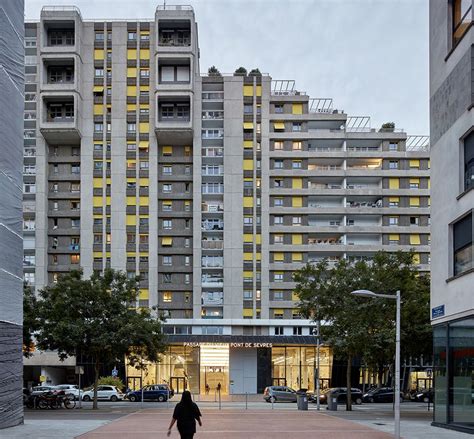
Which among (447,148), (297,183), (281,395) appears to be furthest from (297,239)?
(447,148)

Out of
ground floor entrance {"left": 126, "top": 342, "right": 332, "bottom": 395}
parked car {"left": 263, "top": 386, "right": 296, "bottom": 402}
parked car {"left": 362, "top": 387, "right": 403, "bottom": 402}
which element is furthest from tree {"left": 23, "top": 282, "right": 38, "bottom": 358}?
ground floor entrance {"left": 126, "top": 342, "right": 332, "bottom": 395}

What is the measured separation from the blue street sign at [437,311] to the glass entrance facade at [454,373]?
17.4 inches

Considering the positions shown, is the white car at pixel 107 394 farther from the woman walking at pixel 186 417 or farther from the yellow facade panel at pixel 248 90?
the woman walking at pixel 186 417

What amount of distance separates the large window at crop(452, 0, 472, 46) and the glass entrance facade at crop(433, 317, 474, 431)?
10.6m

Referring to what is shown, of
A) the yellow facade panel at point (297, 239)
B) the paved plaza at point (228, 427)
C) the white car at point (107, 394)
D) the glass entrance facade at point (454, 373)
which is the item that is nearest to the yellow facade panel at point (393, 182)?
the yellow facade panel at point (297, 239)

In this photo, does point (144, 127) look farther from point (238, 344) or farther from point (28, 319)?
point (28, 319)

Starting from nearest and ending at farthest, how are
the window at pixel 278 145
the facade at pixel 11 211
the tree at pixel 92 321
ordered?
1. the facade at pixel 11 211
2. the tree at pixel 92 321
3. the window at pixel 278 145

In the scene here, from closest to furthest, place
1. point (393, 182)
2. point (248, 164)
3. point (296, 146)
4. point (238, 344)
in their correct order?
point (238, 344)
point (248, 164)
point (296, 146)
point (393, 182)

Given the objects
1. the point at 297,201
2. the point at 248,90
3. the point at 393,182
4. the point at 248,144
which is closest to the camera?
the point at 248,144

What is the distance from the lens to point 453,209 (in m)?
27.0

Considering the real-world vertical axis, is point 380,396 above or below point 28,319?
below

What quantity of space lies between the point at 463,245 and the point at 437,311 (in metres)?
3.64

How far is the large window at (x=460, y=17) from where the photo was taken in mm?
26078

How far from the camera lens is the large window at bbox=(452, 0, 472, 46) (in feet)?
85.6
